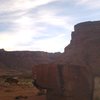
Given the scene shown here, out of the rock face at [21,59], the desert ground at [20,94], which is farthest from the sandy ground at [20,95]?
the rock face at [21,59]

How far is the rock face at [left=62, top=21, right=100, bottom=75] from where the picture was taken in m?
59.3

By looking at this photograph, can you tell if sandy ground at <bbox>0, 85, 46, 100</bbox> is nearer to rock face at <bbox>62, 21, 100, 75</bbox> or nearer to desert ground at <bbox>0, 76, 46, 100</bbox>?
desert ground at <bbox>0, 76, 46, 100</bbox>

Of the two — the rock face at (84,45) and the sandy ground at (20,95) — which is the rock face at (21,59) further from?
the sandy ground at (20,95)

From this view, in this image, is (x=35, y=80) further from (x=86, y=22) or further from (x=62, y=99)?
(x=86, y=22)

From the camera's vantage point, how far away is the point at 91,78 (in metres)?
16.1

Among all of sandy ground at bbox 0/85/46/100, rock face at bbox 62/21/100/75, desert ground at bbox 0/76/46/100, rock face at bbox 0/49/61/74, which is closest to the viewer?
sandy ground at bbox 0/85/46/100

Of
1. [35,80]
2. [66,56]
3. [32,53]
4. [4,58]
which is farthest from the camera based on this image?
[32,53]

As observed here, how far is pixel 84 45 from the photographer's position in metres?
64.6

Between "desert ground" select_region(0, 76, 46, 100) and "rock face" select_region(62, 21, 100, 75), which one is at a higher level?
"rock face" select_region(62, 21, 100, 75)

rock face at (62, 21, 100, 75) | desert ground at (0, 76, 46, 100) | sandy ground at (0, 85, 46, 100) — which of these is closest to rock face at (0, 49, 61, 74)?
rock face at (62, 21, 100, 75)

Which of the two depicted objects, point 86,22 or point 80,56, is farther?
point 86,22

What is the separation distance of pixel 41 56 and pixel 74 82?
111057 mm

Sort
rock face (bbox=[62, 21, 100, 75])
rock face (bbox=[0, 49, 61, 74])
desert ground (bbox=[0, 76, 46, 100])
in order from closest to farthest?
desert ground (bbox=[0, 76, 46, 100])
rock face (bbox=[62, 21, 100, 75])
rock face (bbox=[0, 49, 61, 74])

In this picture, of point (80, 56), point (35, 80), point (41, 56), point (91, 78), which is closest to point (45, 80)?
point (35, 80)
